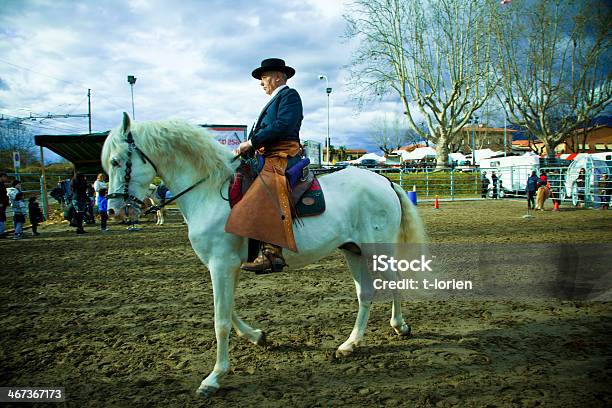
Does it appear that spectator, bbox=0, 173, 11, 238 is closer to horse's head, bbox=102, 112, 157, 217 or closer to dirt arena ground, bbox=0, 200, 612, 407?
dirt arena ground, bbox=0, 200, 612, 407

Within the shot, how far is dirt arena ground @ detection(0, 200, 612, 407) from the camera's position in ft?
8.84

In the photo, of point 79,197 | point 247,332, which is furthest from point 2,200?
point 247,332

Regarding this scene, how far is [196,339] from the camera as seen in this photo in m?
3.77

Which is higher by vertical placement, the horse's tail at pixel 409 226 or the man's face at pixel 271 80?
the man's face at pixel 271 80

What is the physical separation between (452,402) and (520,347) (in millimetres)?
1290

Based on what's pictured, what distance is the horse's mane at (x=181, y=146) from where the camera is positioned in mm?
3008

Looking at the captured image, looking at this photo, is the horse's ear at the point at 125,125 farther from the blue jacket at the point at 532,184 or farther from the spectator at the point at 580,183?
the spectator at the point at 580,183

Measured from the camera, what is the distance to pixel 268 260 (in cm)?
308

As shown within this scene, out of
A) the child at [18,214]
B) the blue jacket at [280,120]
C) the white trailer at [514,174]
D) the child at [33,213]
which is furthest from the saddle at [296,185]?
the white trailer at [514,174]

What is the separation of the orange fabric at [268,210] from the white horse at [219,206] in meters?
0.15

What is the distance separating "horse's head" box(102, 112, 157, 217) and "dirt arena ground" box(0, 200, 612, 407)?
1.49 metres

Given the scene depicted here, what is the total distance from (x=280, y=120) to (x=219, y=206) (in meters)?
0.91

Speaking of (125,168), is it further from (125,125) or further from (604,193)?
(604,193)

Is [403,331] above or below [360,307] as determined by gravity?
below
